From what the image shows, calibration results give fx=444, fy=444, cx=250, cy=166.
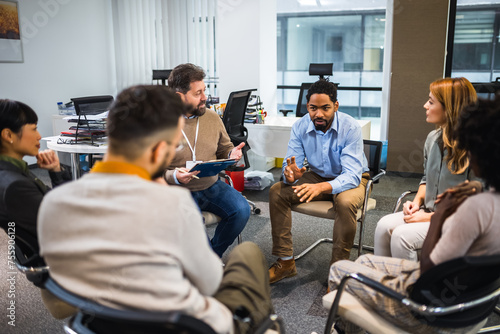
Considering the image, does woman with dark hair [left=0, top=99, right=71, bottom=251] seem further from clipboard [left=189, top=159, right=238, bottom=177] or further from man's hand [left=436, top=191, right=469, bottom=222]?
man's hand [left=436, top=191, right=469, bottom=222]

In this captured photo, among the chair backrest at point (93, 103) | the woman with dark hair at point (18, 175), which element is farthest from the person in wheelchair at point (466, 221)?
the chair backrest at point (93, 103)

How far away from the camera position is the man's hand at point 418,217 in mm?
2266

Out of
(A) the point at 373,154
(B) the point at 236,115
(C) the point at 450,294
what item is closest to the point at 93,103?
(B) the point at 236,115

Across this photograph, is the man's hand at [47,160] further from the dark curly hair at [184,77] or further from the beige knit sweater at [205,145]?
the dark curly hair at [184,77]

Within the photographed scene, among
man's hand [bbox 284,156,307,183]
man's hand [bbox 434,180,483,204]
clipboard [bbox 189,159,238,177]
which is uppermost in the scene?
man's hand [bbox 434,180,483,204]

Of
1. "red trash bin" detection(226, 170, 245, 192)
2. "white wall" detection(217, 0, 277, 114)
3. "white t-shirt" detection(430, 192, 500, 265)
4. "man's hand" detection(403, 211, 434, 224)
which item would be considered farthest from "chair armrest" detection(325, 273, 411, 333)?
"white wall" detection(217, 0, 277, 114)

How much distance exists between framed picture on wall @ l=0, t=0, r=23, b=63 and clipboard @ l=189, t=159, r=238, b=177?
164 inches

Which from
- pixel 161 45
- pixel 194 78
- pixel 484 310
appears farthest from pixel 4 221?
pixel 161 45

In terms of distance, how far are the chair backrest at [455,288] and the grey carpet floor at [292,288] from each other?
0.89m

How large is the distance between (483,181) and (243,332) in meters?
0.87

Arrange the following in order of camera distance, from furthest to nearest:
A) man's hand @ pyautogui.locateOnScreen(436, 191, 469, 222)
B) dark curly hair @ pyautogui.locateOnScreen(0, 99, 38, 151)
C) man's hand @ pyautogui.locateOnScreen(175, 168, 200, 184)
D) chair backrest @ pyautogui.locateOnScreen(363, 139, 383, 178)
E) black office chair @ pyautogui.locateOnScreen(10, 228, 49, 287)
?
chair backrest @ pyautogui.locateOnScreen(363, 139, 383, 178) → man's hand @ pyautogui.locateOnScreen(175, 168, 200, 184) → dark curly hair @ pyautogui.locateOnScreen(0, 99, 38, 151) → black office chair @ pyautogui.locateOnScreen(10, 228, 49, 287) → man's hand @ pyautogui.locateOnScreen(436, 191, 469, 222)

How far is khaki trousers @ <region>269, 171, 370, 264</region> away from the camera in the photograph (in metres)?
2.53

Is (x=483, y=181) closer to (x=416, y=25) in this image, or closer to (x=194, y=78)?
(x=194, y=78)

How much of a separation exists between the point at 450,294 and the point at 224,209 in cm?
143
